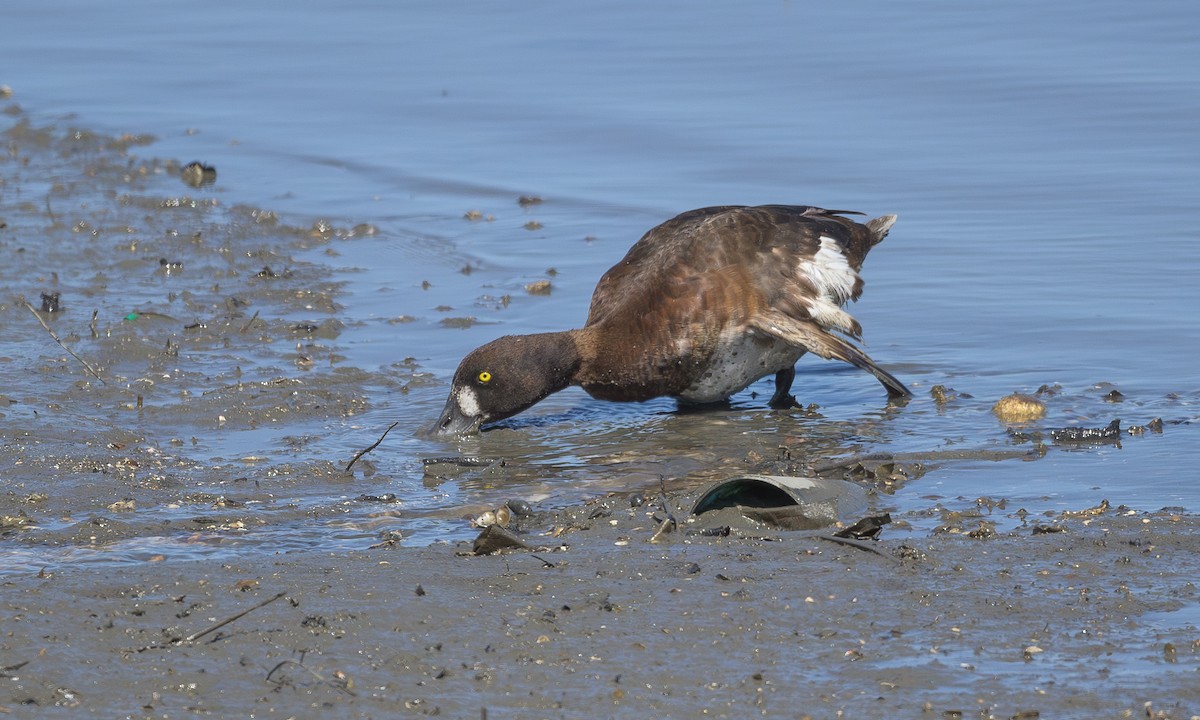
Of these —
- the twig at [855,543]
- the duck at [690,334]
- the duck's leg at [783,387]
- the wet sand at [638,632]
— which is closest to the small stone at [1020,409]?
the duck at [690,334]

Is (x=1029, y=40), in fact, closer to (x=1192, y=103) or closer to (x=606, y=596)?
(x=1192, y=103)

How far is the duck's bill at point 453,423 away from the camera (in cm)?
707

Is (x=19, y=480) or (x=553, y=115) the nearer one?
(x=19, y=480)

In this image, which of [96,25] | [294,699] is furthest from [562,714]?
[96,25]

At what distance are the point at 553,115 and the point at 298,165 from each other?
6.99 ft

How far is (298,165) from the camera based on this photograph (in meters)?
12.4

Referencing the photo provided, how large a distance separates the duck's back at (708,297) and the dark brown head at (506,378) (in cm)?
15

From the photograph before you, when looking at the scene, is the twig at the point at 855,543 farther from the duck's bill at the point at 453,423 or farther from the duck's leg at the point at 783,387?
the duck's leg at the point at 783,387

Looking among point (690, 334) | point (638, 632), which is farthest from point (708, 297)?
point (638, 632)

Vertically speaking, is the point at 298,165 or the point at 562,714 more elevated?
the point at 298,165

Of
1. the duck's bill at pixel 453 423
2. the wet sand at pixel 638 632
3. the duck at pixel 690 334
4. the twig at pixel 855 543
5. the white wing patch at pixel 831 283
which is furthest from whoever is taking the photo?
the white wing patch at pixel 831 283

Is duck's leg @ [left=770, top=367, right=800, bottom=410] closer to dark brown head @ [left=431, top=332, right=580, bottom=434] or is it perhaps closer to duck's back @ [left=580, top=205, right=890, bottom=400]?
duck's back @ [left=580, top=205, right=890, bottom=400]

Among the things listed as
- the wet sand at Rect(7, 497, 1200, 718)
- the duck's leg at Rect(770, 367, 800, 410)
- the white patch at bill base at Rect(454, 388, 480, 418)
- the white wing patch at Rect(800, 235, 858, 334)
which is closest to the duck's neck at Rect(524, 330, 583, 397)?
the white patch at bill base at Rect(454, 388, 480, 418)

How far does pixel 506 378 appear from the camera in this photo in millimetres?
7242
